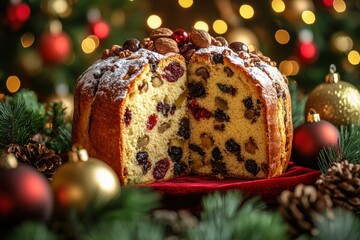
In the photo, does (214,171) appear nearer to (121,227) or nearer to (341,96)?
(341,96)

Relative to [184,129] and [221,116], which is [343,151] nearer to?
[221,116]

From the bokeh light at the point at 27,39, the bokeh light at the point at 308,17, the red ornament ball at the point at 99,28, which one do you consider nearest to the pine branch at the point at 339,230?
the red ornament ball at the point at 99,28

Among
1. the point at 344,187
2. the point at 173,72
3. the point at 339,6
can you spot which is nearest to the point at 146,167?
the point at 173,72

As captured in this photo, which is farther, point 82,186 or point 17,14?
point 17,14

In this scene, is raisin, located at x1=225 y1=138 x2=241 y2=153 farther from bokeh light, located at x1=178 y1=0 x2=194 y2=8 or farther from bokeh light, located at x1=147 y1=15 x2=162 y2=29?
bokeh light, located at x1=178 y1=0 x2=194 y2=8

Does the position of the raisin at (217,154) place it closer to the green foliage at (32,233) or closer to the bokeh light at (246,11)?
the green foliage at (32,233)

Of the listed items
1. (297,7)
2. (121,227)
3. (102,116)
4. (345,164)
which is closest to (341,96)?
(345,164)

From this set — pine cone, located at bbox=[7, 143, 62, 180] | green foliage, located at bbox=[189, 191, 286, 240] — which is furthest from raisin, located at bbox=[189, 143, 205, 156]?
green foliage, located at bbox=[189, 191, 286, 240]
